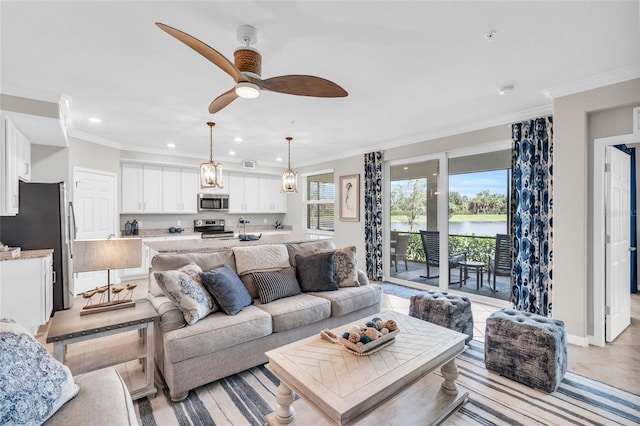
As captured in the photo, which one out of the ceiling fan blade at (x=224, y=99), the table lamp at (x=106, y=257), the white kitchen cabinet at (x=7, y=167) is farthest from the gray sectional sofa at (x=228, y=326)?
the white kitchen cabinet at (x=7, y=167)

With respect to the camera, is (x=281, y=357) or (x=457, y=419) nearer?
(x=281, y=357)

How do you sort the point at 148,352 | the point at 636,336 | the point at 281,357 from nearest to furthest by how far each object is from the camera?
1. the point at 281,357
2. the point at 148,352
3. the point at 636,336

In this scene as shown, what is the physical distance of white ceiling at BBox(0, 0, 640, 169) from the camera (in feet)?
6.12

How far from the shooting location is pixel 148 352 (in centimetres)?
211

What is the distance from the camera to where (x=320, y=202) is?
7062mm

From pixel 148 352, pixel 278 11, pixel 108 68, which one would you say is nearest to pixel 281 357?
pixel 148 352

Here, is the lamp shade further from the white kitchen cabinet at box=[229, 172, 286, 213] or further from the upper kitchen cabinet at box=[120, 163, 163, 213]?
the white kitchen cabinet at box=[229, 172, 286, 213]

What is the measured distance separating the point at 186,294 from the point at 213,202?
4746 millimetres

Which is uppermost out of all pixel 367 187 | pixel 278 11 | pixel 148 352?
pixel 278 11

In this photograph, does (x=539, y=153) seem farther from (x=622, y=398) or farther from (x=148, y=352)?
(x=148, y=352)

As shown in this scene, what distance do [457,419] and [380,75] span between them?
9.17 feet

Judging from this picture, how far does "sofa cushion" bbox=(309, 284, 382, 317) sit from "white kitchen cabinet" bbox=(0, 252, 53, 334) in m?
3.09

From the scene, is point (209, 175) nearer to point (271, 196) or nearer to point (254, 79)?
point (254, 79)

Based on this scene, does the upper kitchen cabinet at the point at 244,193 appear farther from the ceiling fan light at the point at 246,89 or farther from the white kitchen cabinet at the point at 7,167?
the ceiling fan light at the point at 246,89
